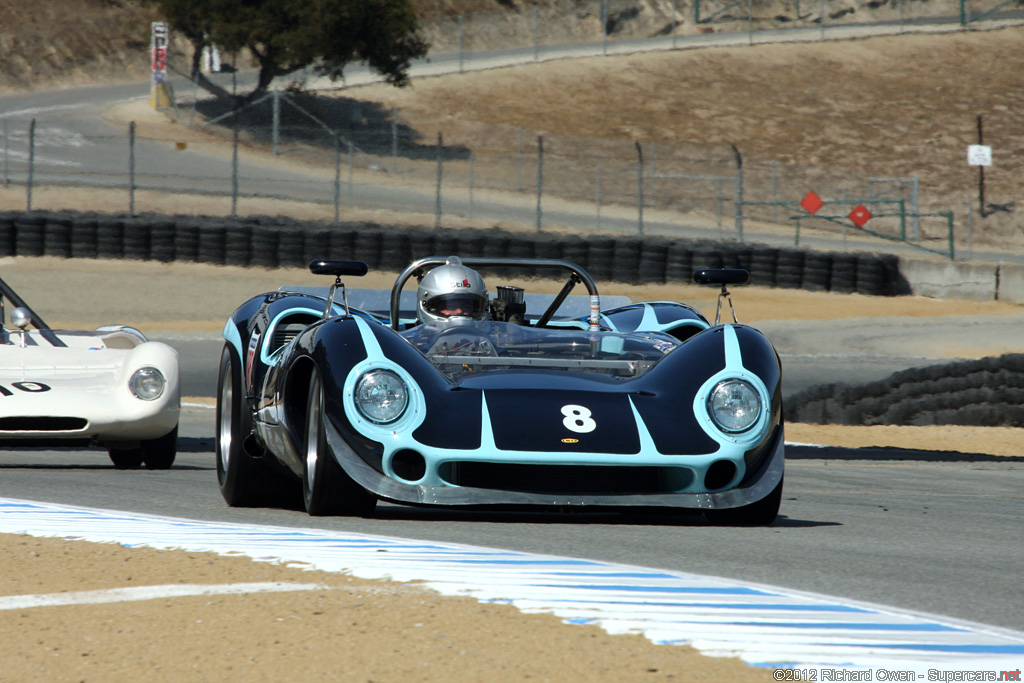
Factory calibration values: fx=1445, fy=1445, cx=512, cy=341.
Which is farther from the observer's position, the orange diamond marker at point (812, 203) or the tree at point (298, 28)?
the tree at point (298, 28)

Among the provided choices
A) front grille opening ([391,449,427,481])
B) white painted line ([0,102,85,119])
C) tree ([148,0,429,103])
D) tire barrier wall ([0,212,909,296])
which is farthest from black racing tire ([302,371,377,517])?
white painted line ([0,102,85,119])

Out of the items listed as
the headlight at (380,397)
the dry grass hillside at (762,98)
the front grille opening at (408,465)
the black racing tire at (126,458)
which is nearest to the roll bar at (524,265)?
the headlight at (380,397)

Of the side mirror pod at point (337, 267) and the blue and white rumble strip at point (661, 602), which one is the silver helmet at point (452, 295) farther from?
the blue and white rumble strip at point (661, 602)

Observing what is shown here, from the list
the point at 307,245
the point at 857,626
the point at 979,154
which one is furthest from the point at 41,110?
the point at 857,626

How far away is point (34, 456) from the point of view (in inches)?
371

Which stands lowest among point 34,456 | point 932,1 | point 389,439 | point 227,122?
Answer: point 34,456

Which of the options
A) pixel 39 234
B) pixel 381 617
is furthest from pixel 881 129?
pixel 381 617

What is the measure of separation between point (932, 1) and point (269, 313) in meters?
62.1

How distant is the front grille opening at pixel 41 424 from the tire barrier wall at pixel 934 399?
689 centimetres

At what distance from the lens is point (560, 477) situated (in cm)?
494

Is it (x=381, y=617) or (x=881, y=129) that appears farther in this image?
(x=881, y=129)

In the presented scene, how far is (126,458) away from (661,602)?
6029 mm

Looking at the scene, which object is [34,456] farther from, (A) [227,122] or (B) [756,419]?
(A) [227,122]

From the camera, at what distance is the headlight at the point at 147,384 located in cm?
853
